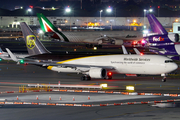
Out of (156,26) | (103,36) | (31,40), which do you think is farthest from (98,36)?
(31,40)

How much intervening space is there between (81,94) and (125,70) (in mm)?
11427

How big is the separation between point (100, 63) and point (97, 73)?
8.96 ft

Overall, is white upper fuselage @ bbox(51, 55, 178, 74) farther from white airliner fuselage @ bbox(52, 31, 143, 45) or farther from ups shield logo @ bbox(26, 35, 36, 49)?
white airliner fuselage @ bbox(52, 31, 143, 45)

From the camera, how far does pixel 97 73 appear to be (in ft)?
128

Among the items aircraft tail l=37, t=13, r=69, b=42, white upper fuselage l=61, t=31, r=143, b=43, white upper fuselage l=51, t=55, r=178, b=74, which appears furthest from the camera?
white upper fuselage l=61, t=31, r=143, b=43

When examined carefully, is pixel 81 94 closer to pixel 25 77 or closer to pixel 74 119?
pixel 74 119

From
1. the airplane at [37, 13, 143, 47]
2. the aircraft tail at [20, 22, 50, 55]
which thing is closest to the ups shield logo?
the aircraft tail at [20, 22, 50, 55]

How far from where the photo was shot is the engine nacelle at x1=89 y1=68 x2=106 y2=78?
3906 cm

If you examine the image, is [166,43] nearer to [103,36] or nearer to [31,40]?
[31,40]

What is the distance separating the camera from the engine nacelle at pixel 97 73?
39.1 meters

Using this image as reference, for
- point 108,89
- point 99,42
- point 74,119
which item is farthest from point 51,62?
point 99,42

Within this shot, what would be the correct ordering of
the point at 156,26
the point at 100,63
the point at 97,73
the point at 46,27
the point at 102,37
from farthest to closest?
1. the point at 102,37
2. the point at 46,27
3. the point at 156,26
4. the point at 100,63
5. the point at 97,73

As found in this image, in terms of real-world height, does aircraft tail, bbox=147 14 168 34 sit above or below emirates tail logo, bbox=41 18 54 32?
below

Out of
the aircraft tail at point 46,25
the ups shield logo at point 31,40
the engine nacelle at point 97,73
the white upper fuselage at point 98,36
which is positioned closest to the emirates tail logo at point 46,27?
the aircraft tail at point 46,25
